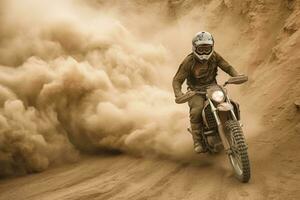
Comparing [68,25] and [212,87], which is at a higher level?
[68,25]

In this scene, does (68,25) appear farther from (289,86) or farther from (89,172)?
(289,86)

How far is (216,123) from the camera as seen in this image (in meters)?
6.06

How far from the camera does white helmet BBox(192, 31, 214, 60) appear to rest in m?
6.26

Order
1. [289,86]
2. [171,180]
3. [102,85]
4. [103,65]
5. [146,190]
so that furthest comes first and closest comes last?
[103,65], [102,85], [289,86], [171,180], [146,190]

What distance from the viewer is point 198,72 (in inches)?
262

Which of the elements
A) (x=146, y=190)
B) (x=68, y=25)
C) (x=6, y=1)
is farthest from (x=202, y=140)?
(x=6, y=1)

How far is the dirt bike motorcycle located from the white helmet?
45 cm

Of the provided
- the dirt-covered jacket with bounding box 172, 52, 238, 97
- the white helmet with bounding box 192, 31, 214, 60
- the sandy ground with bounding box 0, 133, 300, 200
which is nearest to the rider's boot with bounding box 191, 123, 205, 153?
the sandy ground with bounding box 0, 133, 300, 200

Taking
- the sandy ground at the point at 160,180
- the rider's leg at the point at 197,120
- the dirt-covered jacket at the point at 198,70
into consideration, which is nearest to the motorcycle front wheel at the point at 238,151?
the sandy ground at the point at 160,180

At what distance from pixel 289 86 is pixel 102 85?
3324 millimetres

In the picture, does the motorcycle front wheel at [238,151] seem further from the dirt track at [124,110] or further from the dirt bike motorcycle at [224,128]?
the dirt track at [124,110]

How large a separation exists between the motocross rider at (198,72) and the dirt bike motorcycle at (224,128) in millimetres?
107

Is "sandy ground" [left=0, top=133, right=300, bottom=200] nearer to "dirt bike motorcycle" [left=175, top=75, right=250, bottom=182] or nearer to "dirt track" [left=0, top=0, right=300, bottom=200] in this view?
"dirt track" [left=0, top=0, right=300, bottom=200]

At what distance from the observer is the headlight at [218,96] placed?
5.98m
